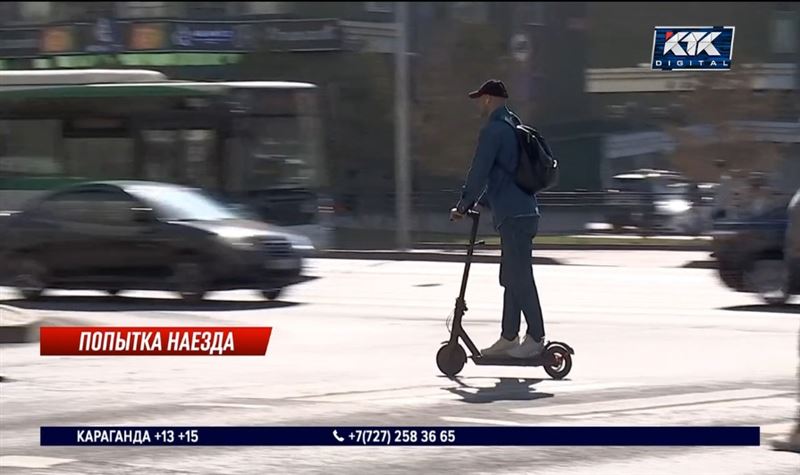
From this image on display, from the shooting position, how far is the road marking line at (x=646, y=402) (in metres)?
6.14

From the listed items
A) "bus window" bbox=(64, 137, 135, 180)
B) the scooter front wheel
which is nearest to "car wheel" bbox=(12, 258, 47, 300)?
"bus window" bbox=(64, 137, 135, 180)

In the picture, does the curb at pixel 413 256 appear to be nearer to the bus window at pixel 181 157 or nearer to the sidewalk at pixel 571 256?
the sidewalk at pixel 571 256

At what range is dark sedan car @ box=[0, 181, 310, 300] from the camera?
595 cm

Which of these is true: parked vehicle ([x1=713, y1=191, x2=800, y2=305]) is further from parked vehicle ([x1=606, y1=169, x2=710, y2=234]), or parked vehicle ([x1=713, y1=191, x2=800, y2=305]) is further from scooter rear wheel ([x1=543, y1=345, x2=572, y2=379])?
scooter rear wheel ([x1=543, y1=345, x2=572, y2=379])

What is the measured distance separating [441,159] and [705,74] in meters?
1.05

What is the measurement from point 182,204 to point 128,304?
0.50 metres

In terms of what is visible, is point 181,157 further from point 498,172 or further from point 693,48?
point 693,48

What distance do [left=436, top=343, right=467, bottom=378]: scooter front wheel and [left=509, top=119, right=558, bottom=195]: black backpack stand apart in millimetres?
706

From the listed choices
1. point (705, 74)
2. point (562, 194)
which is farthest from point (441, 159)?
point (705, 74)

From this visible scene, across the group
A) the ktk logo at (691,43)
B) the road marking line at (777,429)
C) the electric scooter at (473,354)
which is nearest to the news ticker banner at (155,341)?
the electric scooter at (473,354)

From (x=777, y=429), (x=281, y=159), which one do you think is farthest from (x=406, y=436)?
(x=777, y=429)

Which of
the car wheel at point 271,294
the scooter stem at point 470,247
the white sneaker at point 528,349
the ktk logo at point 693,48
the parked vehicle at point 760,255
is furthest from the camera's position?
the car wheel at point 271,294

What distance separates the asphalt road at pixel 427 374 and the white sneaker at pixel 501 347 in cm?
7

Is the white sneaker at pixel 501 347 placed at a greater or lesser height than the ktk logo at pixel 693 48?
lesser
